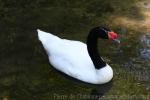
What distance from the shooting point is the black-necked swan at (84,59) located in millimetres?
6305

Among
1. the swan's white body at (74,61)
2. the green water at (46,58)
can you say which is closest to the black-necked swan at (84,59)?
the swan's white body at (74,61)

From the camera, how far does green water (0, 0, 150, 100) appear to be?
6203mm

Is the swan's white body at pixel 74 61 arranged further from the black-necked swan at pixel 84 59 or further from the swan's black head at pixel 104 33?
the swan's black head at pixel 104 33

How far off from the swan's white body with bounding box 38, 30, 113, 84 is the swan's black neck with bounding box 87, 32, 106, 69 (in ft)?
0.22

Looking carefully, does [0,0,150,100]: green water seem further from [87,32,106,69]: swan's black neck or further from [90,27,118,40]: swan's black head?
[90,27,118,40]: swan's black head

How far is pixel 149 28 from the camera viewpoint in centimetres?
765

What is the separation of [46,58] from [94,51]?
93cm

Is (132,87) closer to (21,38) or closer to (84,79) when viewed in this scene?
(84,79)

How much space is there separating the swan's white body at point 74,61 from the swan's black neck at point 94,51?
0.22ft

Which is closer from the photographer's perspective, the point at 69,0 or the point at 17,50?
the point at 17,50

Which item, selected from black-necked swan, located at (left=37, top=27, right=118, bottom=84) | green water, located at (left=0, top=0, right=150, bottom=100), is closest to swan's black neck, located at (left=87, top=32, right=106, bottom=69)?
black-necked swan, located at (left=37, top=27, right=118, bottom=84)

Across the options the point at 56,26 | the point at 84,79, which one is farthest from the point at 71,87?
the point at 56,26

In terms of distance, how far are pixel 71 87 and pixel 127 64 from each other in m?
0.92

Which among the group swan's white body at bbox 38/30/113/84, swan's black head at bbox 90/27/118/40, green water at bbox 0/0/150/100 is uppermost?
swan's black head at bbox 90/27/118/40
